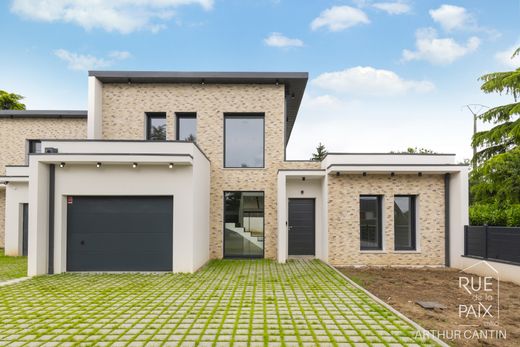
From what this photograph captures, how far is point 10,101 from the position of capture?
29.6 meters

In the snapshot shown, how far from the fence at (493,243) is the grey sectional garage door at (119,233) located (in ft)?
32.6

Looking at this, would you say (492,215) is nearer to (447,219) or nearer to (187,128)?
(447,219)

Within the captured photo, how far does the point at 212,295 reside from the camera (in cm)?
672

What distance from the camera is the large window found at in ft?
39.8

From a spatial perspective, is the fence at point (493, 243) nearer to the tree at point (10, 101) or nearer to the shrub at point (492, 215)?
the shrub at point (492, 215)

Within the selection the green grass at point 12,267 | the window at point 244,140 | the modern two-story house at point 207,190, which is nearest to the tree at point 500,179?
the modern two-story house at point 207,190

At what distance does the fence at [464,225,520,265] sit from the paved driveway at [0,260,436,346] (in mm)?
4899

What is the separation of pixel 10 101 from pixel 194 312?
1382 inches

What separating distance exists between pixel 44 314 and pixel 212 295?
3157 millimetres

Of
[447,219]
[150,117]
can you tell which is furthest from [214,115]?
[447,219]

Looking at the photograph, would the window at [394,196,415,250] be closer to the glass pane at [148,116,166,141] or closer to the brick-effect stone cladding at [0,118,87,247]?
the glass pane at [148,116,166,141]

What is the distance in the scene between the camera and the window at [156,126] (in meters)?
12.6

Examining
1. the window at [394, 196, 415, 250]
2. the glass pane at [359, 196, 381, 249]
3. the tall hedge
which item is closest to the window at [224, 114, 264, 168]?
the glass pane at [359, 196, 381, 249]

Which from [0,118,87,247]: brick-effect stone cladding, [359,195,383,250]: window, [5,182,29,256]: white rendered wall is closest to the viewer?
[359,195,383,250]: window
